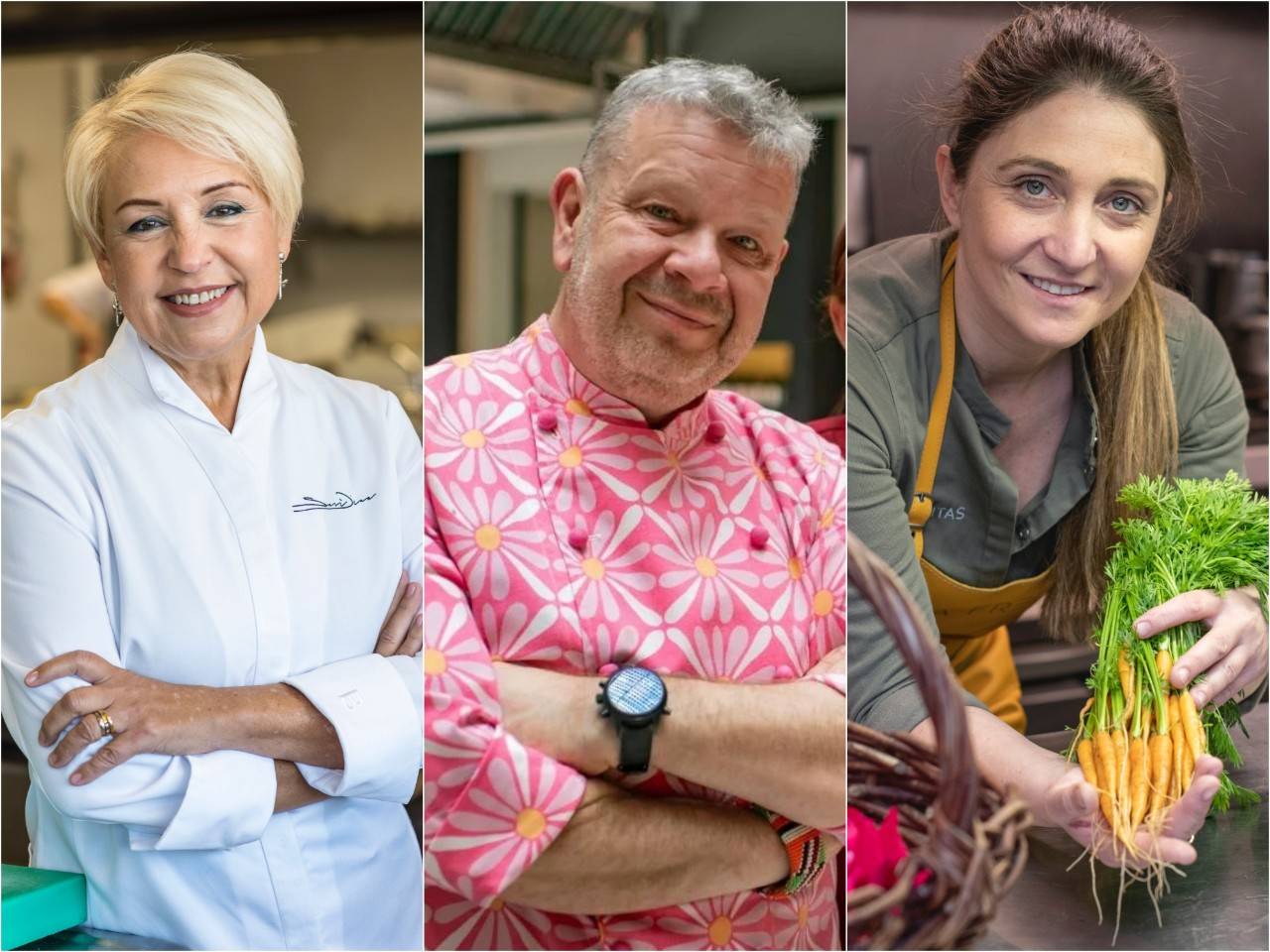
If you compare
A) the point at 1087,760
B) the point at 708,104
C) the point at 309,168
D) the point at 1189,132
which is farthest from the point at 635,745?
the point at 1189,132

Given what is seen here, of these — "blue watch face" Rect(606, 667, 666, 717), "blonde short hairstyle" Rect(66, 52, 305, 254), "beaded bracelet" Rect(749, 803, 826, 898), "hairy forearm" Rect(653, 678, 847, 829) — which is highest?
"blonde short hairstyle" Rect(66, 52, 305, 254)

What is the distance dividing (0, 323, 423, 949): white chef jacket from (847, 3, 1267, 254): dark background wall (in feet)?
3.27

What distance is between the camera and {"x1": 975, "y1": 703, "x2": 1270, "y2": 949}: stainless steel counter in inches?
96.1

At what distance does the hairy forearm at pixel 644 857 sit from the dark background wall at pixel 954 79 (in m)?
1.08

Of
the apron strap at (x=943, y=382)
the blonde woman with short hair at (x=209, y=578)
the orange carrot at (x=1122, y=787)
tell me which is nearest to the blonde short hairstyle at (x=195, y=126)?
the blonde woman with short hair at (x=209, y=578)

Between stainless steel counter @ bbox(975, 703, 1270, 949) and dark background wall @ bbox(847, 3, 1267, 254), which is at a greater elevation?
dark background wall @ bbox(847, 3, 1267, 254)

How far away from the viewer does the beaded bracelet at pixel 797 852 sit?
2.40 metres

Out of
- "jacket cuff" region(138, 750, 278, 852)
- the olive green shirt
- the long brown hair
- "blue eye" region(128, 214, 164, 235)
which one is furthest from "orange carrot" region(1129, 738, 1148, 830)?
"blue eye" region(128, 214, 164, 235)

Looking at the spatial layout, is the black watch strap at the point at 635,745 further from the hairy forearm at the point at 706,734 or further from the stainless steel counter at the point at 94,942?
the stainless steel counter at the point at 94,942

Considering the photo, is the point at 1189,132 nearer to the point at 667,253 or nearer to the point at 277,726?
the point at 667,253

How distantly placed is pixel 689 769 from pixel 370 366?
0.93 m

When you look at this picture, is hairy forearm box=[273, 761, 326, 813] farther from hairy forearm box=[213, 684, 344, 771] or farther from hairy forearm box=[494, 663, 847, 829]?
hairy forearm box=[494, 663, 847, 829]

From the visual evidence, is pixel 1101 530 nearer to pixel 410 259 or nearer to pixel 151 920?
pixel 410 259

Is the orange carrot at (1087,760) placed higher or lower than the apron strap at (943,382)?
lower
